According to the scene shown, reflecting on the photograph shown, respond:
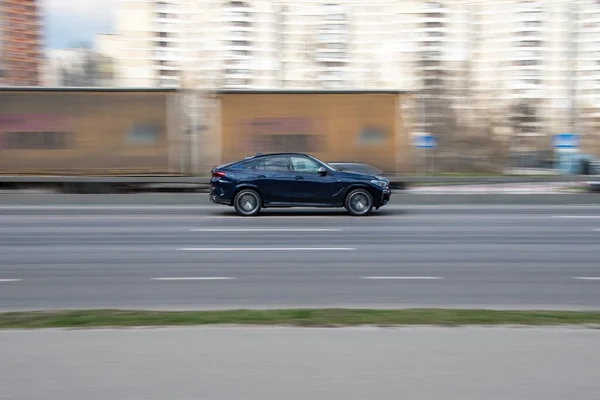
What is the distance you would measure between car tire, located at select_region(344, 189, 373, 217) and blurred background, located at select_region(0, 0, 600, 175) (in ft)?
23.4

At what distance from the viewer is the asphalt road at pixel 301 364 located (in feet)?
15.2

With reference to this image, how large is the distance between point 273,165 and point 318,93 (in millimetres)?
7389

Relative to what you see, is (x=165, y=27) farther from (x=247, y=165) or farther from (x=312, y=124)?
(x=247, y=165)

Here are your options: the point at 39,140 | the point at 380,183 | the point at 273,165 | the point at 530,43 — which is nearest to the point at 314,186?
the point at 273,165

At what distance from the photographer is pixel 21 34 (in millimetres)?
153375

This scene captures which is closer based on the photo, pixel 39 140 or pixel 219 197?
pixel 219 197

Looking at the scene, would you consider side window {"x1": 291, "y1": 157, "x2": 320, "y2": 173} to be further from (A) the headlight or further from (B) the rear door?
(A) the headlight

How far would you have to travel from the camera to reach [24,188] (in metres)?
25.8

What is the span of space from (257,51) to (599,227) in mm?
94577

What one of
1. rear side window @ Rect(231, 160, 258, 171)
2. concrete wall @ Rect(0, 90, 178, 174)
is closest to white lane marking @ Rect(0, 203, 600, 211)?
concrete wall @ Rect(0, 90, 178, 174)

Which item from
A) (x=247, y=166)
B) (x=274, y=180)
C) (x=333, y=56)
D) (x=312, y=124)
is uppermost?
(x=333, y=56)

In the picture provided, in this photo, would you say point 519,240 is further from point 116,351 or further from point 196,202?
point 196,202

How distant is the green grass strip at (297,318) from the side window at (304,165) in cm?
1195

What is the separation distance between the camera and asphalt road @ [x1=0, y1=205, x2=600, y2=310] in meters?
8.58
